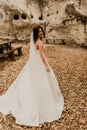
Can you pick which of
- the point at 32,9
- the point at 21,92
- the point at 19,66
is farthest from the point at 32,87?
the point at 32,9

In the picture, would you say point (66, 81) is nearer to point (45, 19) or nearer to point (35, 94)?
point (35, 94)

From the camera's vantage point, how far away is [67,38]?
1573cm

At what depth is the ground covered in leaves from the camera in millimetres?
5105

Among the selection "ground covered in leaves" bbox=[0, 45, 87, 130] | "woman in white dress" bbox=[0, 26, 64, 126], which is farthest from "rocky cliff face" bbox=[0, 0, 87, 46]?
"woman in white dress" bbox=[0, 26, 64, 126]

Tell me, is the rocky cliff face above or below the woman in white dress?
above

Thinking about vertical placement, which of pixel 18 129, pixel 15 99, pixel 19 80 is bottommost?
pixel 18 129

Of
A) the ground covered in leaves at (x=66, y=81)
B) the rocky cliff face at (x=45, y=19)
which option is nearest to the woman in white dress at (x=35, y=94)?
the ground covered in leaves at (x=66, y=81)

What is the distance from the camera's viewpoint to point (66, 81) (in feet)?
26.3

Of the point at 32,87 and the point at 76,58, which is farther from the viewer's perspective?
the point at 76,58

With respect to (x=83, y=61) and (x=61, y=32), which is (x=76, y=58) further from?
(x=61, y=32)

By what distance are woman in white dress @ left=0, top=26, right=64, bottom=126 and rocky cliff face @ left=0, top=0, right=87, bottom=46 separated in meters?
9.91

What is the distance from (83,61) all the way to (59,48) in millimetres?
3686

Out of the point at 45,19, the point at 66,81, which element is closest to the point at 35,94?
the point at 66,81

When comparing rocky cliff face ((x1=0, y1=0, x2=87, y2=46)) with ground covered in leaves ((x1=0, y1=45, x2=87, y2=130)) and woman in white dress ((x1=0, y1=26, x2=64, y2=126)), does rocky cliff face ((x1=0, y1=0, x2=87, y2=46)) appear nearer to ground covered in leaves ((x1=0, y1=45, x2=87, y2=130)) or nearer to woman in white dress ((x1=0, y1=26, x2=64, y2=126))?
ground covered in leaves ((x1=0, y1=45, x2=87, y2=130))
